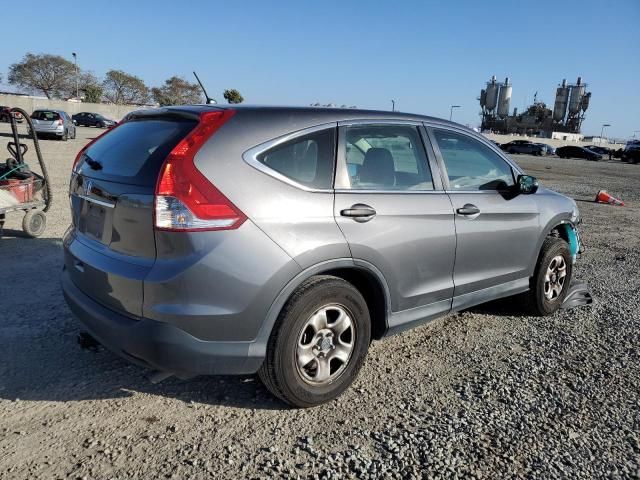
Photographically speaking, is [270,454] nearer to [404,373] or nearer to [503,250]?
[404,373]

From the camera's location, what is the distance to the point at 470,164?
4027 mm

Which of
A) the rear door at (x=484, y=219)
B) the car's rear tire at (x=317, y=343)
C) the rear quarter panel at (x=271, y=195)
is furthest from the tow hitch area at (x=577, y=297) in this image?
the rear quarter panel at (x=271, y=195)

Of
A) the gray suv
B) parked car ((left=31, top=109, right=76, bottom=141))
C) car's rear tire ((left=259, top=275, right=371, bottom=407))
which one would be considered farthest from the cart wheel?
parked car ((left=31, top=109, right=76, bottom=141))

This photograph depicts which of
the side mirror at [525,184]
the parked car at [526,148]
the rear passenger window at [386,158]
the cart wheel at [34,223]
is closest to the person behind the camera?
the rear passenger window at [386,158]

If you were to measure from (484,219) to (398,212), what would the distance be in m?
0.97

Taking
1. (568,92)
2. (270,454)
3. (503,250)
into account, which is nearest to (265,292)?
(270,454)

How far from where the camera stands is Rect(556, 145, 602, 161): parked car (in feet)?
166

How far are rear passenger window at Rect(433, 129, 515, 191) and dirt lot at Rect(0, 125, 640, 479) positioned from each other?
4.09ft

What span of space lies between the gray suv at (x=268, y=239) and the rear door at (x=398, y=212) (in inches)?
0.4

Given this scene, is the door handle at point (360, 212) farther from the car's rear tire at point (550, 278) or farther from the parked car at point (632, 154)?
the parked car at point (632, 154)

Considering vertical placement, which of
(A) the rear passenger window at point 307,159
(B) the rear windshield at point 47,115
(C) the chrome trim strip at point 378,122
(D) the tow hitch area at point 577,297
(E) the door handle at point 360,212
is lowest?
(D) the tow hitch area at point 577,297

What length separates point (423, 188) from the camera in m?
3.55

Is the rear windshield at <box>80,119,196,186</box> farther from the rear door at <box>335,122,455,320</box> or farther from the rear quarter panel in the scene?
the rear door at <box>335,122,455,320</box>

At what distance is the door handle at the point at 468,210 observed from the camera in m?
3.69
